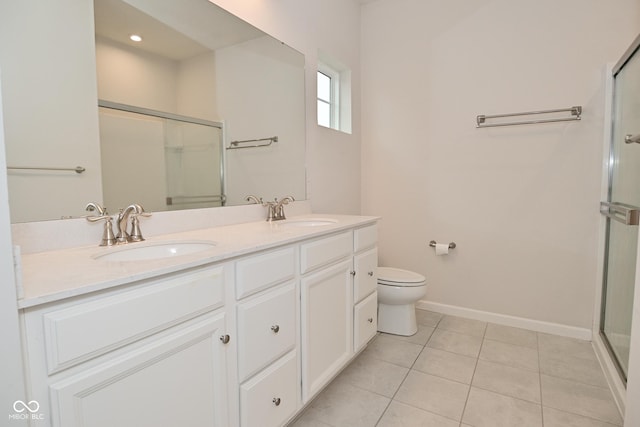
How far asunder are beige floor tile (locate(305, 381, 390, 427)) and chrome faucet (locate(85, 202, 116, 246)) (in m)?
1.12

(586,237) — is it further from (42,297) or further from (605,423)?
(42,297)

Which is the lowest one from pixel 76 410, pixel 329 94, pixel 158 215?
pixel 76 410

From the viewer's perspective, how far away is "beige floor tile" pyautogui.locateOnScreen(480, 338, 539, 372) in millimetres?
1969

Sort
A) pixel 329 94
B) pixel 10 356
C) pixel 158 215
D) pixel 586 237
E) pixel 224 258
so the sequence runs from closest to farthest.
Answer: pixel 10 356 < pixel 224 258 < pixel 158 215 < pixel 586 237 < pixel 329 94

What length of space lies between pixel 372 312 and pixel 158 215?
1.31 metres

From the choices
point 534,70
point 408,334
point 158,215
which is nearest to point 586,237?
point 534,70

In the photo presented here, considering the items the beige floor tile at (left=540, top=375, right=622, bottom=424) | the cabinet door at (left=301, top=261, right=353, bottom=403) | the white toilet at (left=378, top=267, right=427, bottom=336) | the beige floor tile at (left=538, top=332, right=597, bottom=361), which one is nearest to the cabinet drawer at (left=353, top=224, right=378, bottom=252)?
the cabinet door at (left=301, top=261, right=353, bottom=403)

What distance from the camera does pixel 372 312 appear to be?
2041 mm

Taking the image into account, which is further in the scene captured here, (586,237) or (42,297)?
(586,237)

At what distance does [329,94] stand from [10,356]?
2454 millimetres

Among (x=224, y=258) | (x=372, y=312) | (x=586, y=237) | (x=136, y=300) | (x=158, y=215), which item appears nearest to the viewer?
(x=136, y=300)

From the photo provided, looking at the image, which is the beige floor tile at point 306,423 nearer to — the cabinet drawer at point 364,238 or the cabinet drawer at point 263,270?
the cabinet drawer at point 263,270

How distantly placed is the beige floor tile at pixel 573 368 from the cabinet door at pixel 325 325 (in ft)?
3.81

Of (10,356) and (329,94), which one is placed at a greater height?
(329,94)
